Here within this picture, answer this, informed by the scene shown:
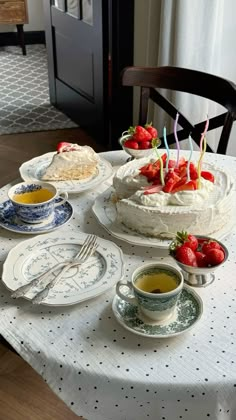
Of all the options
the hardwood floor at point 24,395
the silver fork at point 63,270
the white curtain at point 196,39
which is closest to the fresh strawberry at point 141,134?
the silver fork at point 63,270

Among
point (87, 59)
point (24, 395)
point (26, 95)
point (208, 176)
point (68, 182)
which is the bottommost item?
point (26, 95)

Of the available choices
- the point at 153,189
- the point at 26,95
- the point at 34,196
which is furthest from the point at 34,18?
the point at 153,189

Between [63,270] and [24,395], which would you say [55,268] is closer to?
[63,270]

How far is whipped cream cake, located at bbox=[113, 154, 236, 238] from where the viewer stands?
1.19 metres

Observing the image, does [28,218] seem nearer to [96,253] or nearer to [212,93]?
[96,253]

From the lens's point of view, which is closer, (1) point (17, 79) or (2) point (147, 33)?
(2) point (147, 33)

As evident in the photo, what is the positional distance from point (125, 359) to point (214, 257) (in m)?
0.26

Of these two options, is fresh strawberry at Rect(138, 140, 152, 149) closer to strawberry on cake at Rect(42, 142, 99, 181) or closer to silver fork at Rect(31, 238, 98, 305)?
strawberry on cake at Rect(42, 142, 99, 181)

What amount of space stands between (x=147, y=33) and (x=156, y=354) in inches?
94.8

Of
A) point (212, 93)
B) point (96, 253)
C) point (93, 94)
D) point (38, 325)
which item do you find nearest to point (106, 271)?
point (96, 253)

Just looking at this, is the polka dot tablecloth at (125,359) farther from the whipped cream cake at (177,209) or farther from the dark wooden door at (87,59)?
the dark wooden door at (87,59)

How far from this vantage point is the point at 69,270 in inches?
44.6

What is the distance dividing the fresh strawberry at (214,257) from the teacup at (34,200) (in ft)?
1.35

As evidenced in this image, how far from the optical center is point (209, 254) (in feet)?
3.47
